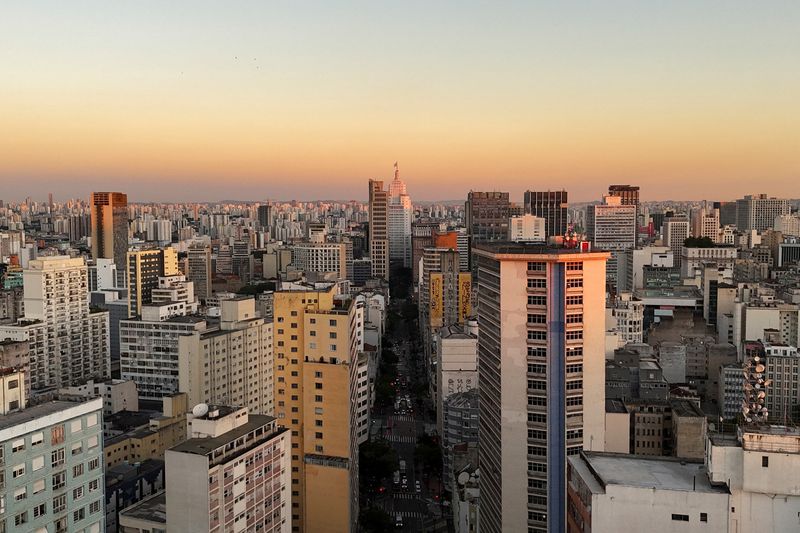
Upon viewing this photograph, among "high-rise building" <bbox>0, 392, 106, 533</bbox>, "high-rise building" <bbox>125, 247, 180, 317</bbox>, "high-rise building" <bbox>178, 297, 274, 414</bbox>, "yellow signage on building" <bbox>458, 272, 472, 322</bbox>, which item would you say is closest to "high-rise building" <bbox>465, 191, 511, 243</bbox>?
"yellow signage on building" <bbox>458, 272, 472, 322</bbox>

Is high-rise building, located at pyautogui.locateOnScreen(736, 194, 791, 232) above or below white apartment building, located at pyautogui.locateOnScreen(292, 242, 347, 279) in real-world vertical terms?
above

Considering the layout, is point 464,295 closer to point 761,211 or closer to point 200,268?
point 200,268

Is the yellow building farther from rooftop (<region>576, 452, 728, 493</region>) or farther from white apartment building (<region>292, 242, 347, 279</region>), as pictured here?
white apartment building (<region>292, 242, 347, 279</region>)

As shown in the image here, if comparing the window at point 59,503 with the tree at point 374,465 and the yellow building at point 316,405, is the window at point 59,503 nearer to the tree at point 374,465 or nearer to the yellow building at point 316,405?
the yellow building at point 316,405

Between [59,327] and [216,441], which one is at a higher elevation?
[216,441]

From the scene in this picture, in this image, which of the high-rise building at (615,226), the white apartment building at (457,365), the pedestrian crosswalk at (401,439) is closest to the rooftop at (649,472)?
the white apartment building at (457,365)

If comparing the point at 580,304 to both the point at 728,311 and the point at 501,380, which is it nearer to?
the point at 501,380

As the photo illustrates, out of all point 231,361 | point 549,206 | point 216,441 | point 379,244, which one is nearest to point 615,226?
point 549,206
